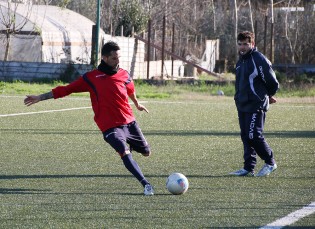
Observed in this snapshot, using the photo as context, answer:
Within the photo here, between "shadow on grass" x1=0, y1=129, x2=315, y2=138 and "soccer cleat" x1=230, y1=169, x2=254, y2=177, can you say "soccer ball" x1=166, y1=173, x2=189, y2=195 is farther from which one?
"shadow on grass" x1=0, y1=129, x2=315, y2=138

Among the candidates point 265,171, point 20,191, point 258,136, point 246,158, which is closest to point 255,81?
point 258,136

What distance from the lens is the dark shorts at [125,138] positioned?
8.91 m

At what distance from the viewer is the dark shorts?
29.2 ft

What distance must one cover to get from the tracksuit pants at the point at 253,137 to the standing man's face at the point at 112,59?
2.23 metres

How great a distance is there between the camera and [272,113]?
22.4 metres

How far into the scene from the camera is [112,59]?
8.96 metres

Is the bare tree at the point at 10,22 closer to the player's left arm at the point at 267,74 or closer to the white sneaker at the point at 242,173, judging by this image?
the white sneaker at the point at 242,173

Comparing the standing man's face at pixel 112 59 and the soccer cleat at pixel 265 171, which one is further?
the soccer cleat at pixel 265 171

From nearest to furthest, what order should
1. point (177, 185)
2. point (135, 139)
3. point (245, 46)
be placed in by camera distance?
point (177, 185)
point (135, 139)
point (245, 46)

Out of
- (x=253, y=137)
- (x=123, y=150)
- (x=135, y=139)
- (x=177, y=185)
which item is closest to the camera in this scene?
(x=177, y=185)

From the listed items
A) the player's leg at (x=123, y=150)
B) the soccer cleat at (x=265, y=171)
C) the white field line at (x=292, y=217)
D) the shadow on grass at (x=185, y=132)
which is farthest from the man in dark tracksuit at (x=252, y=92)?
the shadow on grass at (x=185, y=132)

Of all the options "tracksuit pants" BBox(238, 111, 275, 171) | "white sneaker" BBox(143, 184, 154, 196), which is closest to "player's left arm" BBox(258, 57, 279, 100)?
"tracksuit pants" BBox(238, 111, 275, 171)

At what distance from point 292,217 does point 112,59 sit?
104 inches

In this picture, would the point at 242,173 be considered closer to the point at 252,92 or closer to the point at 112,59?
the point at 252,92
